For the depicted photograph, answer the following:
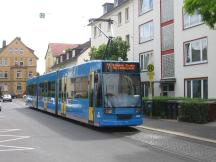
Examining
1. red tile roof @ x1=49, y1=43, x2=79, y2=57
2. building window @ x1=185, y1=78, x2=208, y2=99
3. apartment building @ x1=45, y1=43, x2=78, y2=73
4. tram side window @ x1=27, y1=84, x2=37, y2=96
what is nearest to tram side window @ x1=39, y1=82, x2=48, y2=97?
tram side window @ x1=27, y1=84, x2=37, y2=96

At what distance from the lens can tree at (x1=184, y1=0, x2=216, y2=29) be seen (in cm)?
1586

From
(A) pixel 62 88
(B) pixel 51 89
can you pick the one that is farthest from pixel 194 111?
(B) pixel 51 89

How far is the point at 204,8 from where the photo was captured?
16.2 m

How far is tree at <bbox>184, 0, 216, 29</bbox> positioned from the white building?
958 centimetres

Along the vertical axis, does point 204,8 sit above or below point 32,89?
above

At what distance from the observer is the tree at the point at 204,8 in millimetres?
15863

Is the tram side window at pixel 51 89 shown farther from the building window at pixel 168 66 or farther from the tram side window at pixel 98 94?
the tram side window at pixel 98 94

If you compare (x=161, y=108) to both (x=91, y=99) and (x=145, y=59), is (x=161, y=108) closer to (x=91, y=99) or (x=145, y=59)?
(x=91, y=99)

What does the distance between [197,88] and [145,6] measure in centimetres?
1213

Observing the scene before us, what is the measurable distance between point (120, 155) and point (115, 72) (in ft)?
24.8

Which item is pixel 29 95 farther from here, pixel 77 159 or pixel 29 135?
pixel 77 159

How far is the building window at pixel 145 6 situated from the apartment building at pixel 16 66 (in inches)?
3073

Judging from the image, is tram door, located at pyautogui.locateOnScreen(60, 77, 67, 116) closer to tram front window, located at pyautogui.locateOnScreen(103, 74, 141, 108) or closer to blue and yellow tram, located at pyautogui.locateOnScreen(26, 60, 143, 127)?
blue and yellow tram, located at pyautogui.locateOnScreen(26, 60, 143, 127)

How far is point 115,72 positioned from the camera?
19.7 m
